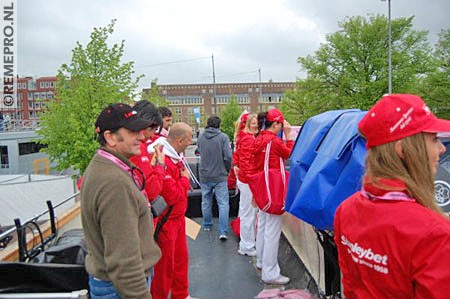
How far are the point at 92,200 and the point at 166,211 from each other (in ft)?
3.85

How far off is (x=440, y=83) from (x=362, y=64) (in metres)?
5.44

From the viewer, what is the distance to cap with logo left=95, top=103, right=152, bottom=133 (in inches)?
78.7

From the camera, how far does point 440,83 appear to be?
23.8 m

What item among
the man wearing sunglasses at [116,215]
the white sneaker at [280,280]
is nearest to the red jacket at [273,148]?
the white sneaker at [280,280]

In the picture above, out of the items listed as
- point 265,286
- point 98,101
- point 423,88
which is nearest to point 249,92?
point 423,88

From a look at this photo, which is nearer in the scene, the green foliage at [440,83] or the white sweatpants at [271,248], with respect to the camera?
the white sweatpants at [271,248]

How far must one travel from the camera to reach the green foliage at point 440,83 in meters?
23.2

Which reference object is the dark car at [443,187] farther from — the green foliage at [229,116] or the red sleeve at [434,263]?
the green foliage at [229,116]

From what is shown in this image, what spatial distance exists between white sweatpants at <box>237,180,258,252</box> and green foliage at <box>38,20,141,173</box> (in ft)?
20.9

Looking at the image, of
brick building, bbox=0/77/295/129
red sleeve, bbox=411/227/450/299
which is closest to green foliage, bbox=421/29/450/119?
red sleeve, bbox=411/227/450/299

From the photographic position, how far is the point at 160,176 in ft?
8.73

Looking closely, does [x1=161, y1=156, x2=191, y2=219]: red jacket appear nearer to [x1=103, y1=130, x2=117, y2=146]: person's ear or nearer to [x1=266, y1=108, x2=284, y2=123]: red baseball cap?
[x1=103, y1=130, x2=117, y2=146]: person's ear

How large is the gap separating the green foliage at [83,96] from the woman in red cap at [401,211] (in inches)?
375

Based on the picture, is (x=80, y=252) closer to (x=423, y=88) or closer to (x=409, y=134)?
(x=409, y=134)
